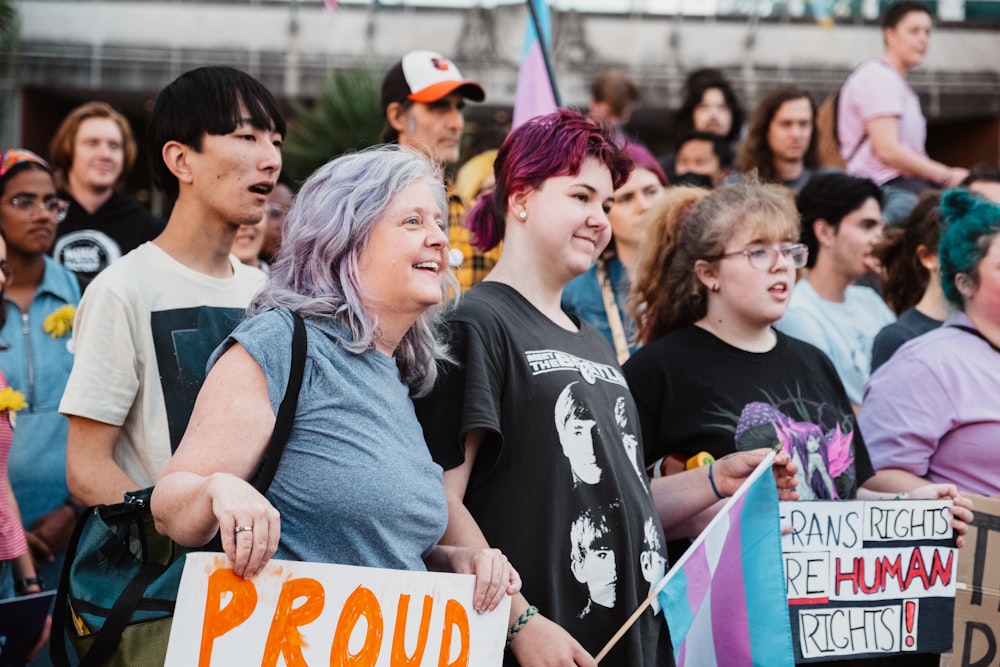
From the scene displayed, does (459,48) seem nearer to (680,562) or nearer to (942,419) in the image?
(942,419)

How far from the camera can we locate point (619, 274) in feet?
18.8

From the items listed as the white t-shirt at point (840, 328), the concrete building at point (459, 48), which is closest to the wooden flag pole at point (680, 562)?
the white t-shirt at point (840, 328)

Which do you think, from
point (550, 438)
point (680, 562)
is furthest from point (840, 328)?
point (550, 438)

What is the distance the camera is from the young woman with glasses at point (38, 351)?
185 inches

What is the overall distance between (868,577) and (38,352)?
10.3ft

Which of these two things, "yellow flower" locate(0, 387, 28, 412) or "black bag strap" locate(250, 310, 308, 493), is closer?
"black bag strap" locate(250, 310, 308, 493)

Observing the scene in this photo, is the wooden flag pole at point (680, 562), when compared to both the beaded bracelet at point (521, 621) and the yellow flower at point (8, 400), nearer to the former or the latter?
the beaded bracelet at point (521, 621)

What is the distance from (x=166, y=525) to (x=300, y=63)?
15.3 metres

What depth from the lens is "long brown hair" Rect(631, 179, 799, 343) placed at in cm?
427

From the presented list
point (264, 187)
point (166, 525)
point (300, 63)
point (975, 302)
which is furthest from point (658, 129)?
point (166, 525)

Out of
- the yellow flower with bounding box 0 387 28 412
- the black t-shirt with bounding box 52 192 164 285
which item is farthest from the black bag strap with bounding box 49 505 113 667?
the black t-shirt with bounding box 52 192 164 285

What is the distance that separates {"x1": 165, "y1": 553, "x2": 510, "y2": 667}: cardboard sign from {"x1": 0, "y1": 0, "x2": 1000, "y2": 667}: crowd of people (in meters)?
0.08

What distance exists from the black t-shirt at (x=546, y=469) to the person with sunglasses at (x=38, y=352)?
2048mm

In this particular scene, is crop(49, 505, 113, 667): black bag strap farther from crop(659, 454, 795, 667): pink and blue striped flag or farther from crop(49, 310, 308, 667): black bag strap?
crop(659, 454, 795, 667): pink and blue striped flag
